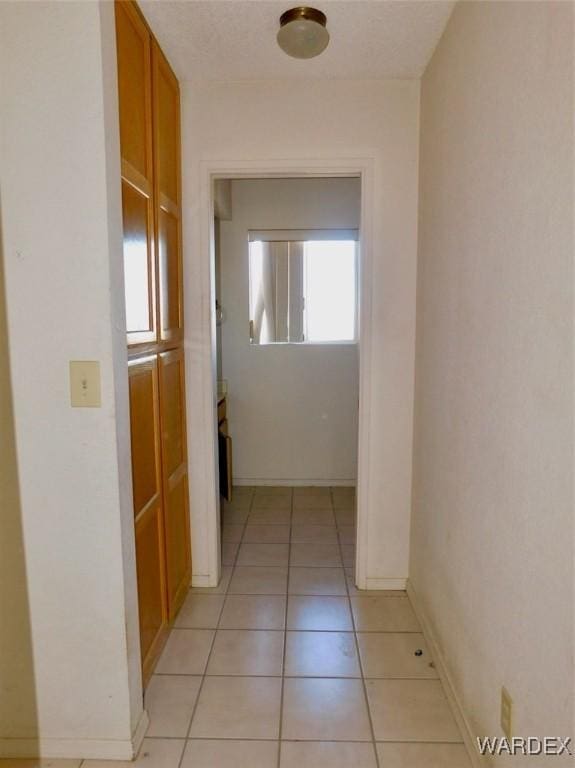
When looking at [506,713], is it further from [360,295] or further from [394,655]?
[360,295]

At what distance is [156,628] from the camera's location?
185cm

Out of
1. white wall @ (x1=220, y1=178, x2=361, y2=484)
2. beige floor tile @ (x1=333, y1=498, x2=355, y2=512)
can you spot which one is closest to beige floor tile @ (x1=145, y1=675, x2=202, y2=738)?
beige floor tile @ (x1=333, y1=498, x2=355, y2=512)

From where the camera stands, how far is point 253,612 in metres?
2.20

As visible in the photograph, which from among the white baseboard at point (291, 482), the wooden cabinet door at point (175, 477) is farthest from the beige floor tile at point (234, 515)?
the wooden cabinet door at point (175, 477)

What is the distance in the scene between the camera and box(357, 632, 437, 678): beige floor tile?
5.96 ft

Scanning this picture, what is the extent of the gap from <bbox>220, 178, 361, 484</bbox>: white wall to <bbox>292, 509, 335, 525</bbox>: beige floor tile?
1.72ft

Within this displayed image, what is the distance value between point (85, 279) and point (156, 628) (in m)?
1.33

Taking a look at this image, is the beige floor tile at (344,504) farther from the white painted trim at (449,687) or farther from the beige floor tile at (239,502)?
the white painted trim at (449,687)

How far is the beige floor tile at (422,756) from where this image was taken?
1.42m

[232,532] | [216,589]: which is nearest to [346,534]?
[232,532]

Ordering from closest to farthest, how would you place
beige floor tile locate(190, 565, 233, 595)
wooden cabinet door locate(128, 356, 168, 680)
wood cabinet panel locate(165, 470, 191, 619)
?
1. wooden cabinet door locate(128, 356, 168, 680)
2. wood cabinet panel locate(165, 470, 191, 619)
3. beige floor tile locate(190, 565, 233, 595)

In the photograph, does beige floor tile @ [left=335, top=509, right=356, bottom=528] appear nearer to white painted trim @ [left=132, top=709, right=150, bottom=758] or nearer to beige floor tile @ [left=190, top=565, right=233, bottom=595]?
beige floor tile @ [left=190, top=565, right=233, bottom=595]

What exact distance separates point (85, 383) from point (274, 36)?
150cm

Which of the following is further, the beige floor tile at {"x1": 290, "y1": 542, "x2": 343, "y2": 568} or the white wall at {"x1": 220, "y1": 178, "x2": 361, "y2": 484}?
the white wall at {"x1": 220, "y1": 178, "x2": 361, "y2": 484}
